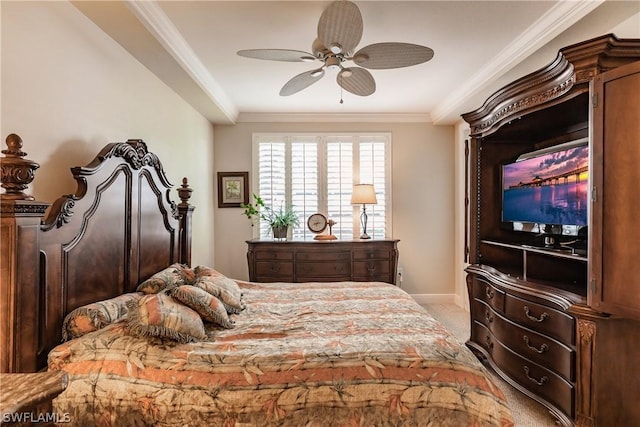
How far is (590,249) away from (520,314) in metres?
0.75

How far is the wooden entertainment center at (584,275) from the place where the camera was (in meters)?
1.68

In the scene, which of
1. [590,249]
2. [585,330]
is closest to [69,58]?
[590,249]

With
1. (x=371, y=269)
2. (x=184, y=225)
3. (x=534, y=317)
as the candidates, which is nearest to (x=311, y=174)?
(x=371, y=269)

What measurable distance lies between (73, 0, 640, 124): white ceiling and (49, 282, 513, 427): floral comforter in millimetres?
1888

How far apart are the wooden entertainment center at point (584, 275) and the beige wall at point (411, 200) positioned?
6.18 feet

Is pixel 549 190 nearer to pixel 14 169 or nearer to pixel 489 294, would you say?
pixel 489 294

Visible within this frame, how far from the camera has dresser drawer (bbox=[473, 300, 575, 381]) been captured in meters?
1.99

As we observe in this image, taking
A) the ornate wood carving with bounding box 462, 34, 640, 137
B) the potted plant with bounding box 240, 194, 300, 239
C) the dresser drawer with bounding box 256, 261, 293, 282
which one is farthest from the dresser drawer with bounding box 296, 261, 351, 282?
the ornate wood carving with bounding box 462, 34, 640, 137

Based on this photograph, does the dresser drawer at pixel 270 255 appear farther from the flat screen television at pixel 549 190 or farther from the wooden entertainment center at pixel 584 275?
the flat screen television at pixel 549 190

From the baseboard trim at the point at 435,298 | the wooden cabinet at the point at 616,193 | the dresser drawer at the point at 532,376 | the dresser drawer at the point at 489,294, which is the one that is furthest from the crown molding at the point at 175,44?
the baseboard trim at the point at 435,298

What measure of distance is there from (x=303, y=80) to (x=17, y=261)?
2004mm

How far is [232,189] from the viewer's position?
4637 mm

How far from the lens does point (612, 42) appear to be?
1.74 metres

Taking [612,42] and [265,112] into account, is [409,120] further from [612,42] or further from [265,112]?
[612,42]
